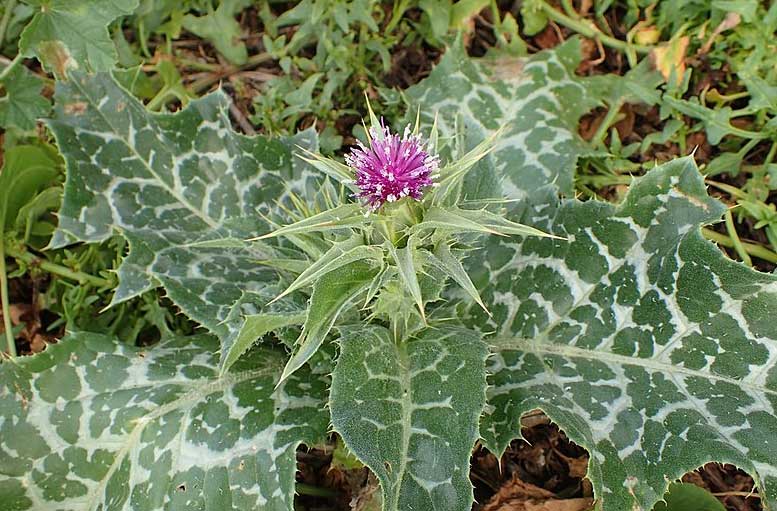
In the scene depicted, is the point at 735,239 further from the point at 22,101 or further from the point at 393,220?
the point at 22,101

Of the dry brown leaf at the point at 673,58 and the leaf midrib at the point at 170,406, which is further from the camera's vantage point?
the dry brown leaf at the point at 673,58

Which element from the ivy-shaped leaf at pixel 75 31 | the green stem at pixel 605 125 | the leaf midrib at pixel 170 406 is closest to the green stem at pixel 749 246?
the green stem at pixel 605 125

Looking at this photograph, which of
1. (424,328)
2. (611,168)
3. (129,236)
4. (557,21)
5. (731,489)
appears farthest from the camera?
(557,21)

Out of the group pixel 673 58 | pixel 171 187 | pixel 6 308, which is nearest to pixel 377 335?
pixel 171 187

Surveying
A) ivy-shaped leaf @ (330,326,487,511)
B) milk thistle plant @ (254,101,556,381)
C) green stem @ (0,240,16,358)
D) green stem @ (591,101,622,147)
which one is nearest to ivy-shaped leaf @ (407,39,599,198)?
green stem @ (591,101,622,147)

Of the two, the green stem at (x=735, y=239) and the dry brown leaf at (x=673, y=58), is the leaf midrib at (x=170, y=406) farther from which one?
the dry brown leaf at (x=673, y=58)

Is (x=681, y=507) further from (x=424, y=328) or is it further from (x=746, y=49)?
(x=746, y=49)

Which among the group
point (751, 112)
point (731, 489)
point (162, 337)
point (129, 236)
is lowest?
point (731, 489)

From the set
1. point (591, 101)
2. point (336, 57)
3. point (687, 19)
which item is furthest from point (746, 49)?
point (336, 57)
